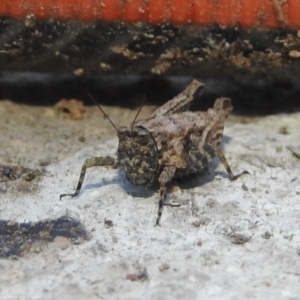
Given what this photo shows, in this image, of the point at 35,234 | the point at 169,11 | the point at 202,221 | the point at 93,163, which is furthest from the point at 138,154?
the point at 169,11

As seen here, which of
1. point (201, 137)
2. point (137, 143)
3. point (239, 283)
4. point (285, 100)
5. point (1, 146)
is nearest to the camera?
point (239, 283)

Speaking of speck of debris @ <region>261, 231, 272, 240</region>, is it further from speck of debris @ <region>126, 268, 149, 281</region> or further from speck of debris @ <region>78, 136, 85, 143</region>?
speck of debris @ <region>78, 136, 85, 143</region>

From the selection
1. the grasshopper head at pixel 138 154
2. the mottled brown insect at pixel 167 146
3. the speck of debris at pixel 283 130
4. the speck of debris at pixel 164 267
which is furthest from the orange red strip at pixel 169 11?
the speck of debris at pixel 164 267

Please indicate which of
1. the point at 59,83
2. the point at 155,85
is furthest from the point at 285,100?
the point at 59,83

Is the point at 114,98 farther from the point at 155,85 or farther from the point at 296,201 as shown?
the point at 296,201

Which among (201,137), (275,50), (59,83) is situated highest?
(275,50)

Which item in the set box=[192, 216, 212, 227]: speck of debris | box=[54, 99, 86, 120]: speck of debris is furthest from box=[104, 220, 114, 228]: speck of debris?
box=[54, 99, 86, 120]: speck of debris

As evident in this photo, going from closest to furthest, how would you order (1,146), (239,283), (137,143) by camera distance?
(239,283), (137,143), (1,146)

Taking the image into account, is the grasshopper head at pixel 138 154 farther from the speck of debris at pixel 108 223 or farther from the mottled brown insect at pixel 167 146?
the speck of debris at pixel 108 223
